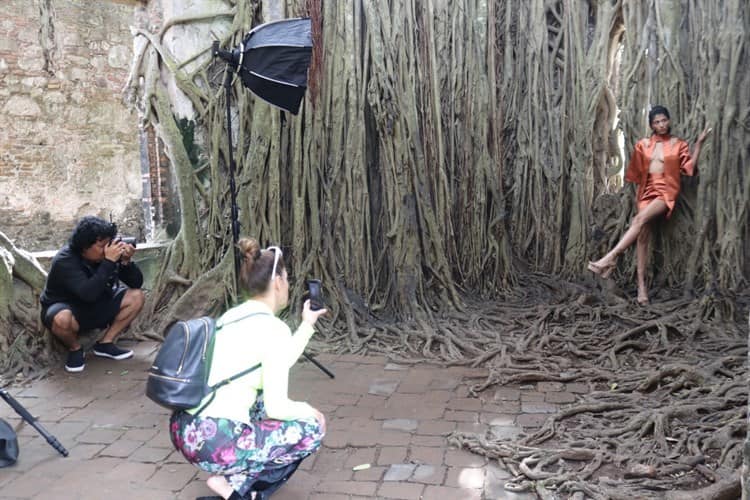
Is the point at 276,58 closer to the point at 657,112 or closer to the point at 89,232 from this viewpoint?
the point at 89,232

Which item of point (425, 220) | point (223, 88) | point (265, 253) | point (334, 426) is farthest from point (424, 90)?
point (265, 253)

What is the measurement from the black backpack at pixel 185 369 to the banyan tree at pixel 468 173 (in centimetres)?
196

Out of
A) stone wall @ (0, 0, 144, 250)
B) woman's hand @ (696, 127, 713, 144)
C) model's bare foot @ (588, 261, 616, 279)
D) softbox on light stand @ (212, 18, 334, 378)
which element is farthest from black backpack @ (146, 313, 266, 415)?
stone wall @ (0, 0, 144, 250)

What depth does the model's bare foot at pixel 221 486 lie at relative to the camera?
2471 millimetres

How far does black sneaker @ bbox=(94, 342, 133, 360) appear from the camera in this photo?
15.0ft

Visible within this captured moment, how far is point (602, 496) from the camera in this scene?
2582 millimetres

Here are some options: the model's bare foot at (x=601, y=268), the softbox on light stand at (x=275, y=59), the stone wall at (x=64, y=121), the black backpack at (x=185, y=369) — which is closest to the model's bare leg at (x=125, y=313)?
the softbox on light stand at (x=275, y=59)

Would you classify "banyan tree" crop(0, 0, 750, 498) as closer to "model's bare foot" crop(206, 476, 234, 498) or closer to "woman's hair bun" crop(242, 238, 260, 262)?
"woman's hair bun" crop(242, 238, 260, 262)

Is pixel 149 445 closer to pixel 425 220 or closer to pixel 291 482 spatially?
pixel 291 482

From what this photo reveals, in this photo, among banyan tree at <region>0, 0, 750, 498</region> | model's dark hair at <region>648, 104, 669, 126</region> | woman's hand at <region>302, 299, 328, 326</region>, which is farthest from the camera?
model's dark hair at <region>648, 104, 669, 126</region>

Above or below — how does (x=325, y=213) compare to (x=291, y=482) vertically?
above

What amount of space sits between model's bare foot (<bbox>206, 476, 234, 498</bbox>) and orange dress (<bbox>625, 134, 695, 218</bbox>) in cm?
396

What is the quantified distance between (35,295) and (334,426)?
7.43 ft

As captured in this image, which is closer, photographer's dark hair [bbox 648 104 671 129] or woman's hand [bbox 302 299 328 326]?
woman's hand [bbox 302 299 328 326]
